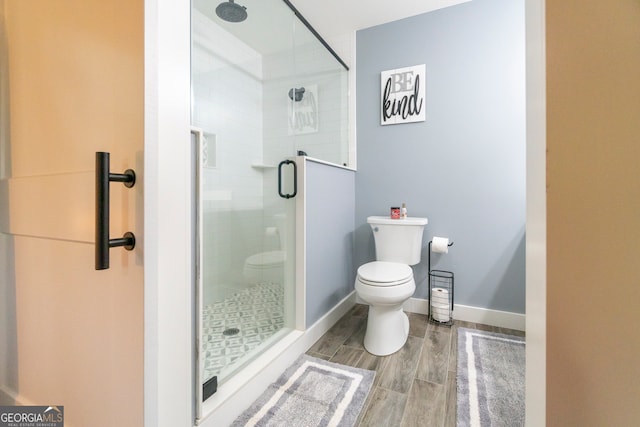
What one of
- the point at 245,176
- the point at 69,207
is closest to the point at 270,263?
the point at 245,176

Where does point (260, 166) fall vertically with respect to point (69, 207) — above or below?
above

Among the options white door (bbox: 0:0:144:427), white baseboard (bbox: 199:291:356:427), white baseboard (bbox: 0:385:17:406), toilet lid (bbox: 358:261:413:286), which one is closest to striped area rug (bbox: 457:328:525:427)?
toilet lid (bbox: 358:261:413:286)

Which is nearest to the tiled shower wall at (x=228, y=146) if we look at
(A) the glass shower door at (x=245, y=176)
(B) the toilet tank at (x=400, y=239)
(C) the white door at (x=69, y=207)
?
(A) the glass shower door at (x=245, y=176)

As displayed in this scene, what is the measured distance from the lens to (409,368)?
1.41 meters

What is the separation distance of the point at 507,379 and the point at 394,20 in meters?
2.61

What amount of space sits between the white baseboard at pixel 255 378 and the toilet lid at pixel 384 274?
48cm

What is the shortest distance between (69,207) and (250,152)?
115 cm

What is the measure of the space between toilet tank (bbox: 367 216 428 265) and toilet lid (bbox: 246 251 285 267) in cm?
79

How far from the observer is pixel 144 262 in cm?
62

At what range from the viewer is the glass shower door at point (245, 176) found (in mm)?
1398

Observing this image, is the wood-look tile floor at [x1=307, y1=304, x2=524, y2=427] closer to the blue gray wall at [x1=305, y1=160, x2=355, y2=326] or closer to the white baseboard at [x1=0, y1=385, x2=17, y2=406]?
the blue gray wall at [x1=305, y1=160, x2=355, y2=326]

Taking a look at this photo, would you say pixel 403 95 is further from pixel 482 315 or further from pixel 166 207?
pixel 166 207

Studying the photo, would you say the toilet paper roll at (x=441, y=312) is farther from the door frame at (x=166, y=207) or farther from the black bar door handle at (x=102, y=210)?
the black bar door handle at (x=102, y=210)

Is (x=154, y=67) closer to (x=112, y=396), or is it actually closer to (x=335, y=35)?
(x=112, y=396)
